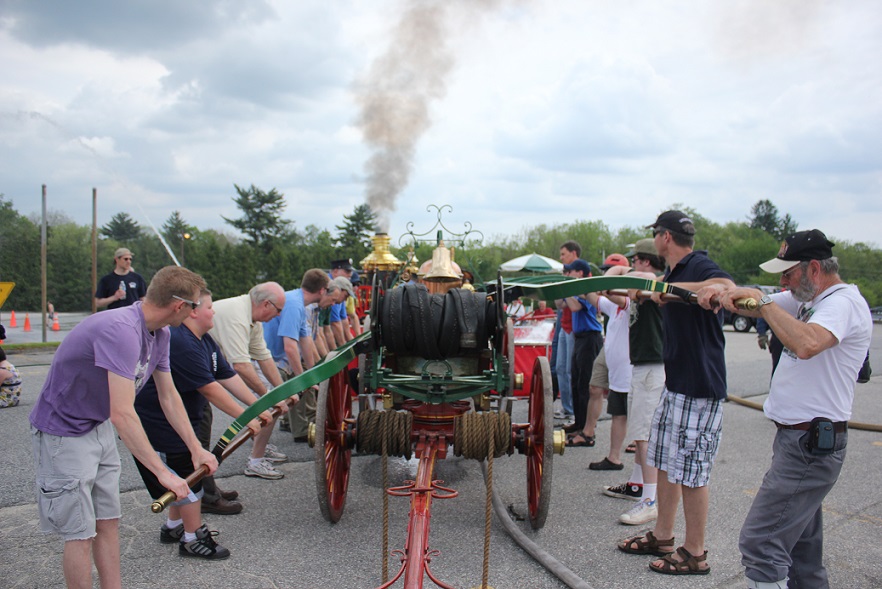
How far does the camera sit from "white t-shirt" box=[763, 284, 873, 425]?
263 cm

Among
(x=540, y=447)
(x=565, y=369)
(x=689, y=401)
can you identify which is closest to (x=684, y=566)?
(x=689, y=401)

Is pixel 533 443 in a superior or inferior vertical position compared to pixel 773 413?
inferior

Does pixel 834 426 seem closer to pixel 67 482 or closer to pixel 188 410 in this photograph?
pixel 67 482

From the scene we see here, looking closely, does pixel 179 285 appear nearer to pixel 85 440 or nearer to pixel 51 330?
pixel 85 440

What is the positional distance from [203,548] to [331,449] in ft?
3.15

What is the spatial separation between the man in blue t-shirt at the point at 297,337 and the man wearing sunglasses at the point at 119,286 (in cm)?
345

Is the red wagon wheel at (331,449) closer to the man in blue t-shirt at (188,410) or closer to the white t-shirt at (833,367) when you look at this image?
the man in blue t-shirt at (188,410)

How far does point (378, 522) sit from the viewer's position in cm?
416

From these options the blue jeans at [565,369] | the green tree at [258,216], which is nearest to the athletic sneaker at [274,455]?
the blue jeans at [565,369]

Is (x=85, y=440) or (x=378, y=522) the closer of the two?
(x=85, y=440)

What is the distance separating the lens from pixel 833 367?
8.75ft

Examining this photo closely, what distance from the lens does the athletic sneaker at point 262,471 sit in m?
5.00

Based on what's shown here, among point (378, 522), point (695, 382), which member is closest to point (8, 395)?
point (378, 522)

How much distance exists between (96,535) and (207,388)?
1.15 metres
